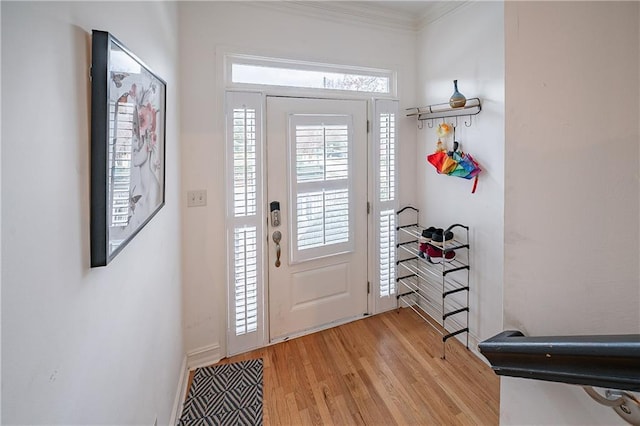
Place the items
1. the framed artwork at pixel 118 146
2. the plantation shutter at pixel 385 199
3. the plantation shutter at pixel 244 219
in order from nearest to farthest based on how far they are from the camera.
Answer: the framed artwork at pixel 118 146 < the plantation shutter at pixel 244 219 < the plantation shutter at pixel 385 199

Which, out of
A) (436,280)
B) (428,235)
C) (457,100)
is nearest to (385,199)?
(428,235)

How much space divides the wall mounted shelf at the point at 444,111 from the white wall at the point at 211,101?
2.73 ft

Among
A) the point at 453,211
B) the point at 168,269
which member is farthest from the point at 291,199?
the point at 453,211

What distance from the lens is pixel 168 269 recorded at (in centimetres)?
166

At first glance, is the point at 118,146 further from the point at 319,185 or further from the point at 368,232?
the point at 368,232

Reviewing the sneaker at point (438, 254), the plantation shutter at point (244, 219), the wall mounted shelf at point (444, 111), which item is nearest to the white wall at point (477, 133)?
the wall mounted shelf at point (444, 111)

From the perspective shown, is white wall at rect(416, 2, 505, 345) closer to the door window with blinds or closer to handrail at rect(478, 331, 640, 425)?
the door window with blinds

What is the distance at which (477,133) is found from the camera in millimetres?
2207

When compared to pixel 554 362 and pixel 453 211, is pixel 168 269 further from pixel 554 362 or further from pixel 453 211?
pixel 453 211

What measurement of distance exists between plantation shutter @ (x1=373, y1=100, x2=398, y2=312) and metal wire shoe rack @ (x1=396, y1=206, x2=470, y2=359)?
0.28ft

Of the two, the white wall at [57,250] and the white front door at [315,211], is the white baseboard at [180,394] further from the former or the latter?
the white wall at [57,250]

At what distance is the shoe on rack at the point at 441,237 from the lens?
2.35m

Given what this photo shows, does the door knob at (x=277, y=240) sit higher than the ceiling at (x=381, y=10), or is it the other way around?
the ceiling at (x=381, y=10)

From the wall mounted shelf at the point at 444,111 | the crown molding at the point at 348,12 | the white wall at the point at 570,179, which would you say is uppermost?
the crown molding at the point at 348,12
